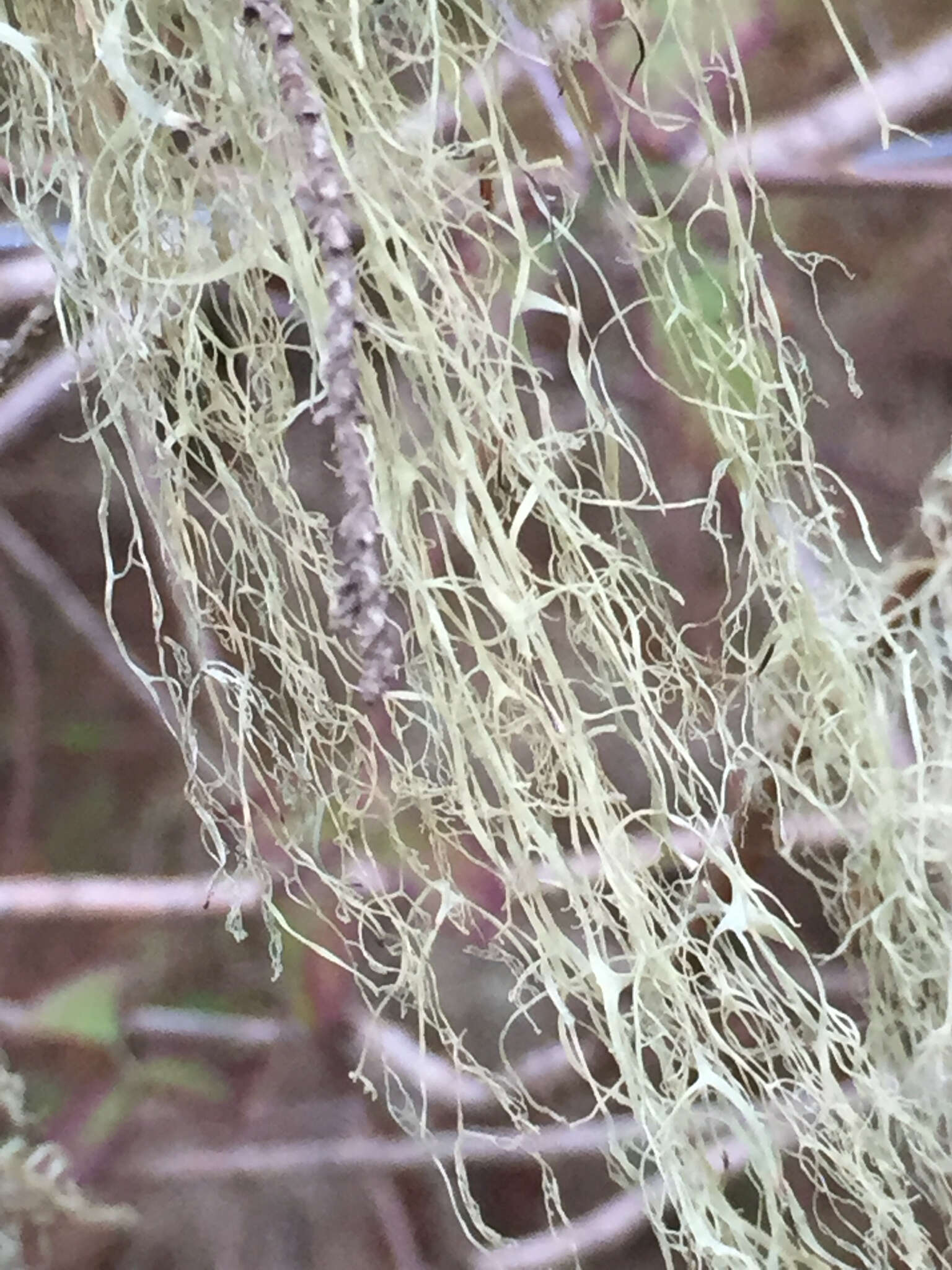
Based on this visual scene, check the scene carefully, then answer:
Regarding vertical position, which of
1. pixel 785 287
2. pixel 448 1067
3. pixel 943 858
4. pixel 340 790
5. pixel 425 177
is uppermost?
pixel 425 177

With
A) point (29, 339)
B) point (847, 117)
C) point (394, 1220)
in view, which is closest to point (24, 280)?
point (29, 339)

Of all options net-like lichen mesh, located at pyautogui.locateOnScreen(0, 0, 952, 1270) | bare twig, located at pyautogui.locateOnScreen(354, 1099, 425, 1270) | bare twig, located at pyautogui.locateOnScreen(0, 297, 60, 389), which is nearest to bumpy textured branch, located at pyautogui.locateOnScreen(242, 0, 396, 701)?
net-like lichen mesh, located at pyautogui.locateOnScreen(0, 0, 952, 1270)

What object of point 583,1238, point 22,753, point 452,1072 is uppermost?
point 22,753

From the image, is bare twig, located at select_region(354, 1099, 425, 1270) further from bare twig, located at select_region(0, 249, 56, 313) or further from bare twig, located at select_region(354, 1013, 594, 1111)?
bare twig, located at select_region(0, 249, 56, 313)

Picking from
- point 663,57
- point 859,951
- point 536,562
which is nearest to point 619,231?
point 663,57

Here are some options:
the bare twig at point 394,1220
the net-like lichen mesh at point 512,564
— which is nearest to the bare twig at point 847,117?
the net-like lichen mesh at point 512,564

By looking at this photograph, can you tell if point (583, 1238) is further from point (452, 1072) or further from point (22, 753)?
point (22, 753)

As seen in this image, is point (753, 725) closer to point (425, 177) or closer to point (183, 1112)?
point (425, 177)
